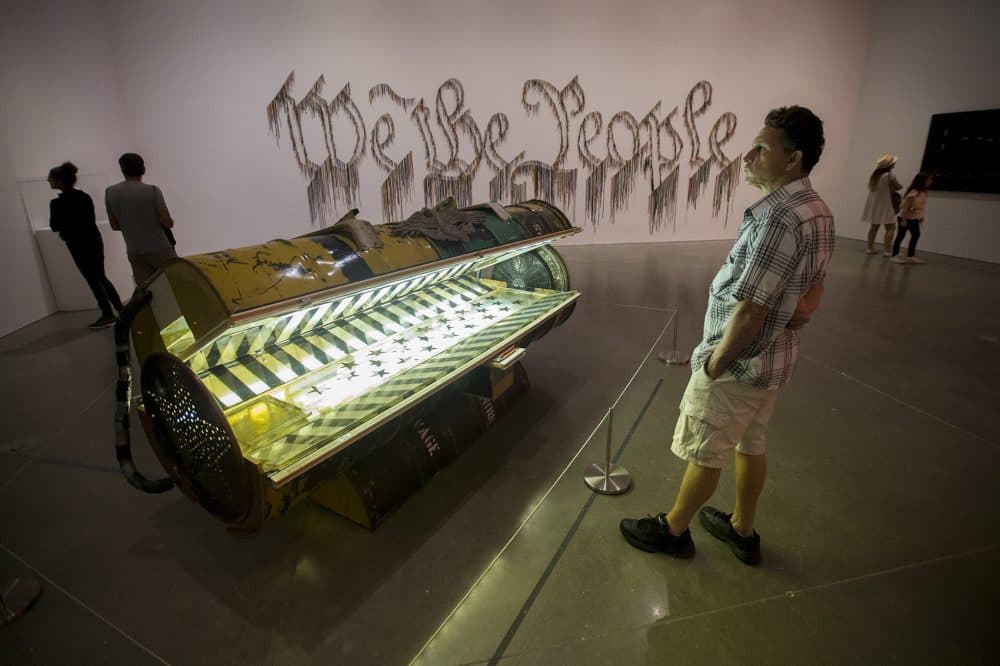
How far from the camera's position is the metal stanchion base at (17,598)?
2.22 m

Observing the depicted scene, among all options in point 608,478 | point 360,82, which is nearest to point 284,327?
point 608,478

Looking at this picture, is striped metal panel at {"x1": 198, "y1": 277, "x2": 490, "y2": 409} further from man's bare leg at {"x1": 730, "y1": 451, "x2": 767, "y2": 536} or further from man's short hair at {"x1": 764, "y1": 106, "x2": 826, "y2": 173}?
man's short hair at {"x1": 764, "y1": 106, "x2": 826, "y2": 173}

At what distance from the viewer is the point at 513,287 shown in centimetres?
446

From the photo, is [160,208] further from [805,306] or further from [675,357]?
[805,306]

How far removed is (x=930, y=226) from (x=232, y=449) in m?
12.0

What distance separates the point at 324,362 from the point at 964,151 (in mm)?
11144

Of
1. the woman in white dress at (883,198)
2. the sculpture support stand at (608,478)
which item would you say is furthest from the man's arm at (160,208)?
the woman in white dress at (883,198)

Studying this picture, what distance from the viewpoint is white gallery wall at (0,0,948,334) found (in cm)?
659

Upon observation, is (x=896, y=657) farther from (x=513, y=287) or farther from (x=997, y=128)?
(x=997, y=128)

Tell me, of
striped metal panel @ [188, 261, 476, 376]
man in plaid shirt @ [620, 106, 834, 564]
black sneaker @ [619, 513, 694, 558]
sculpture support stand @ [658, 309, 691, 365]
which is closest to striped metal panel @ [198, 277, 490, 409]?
striped metal panel @ [188, 261, 476, 376]

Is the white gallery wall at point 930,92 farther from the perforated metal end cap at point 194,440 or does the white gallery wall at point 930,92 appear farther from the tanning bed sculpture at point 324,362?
the perforated metal end cap at point 194,440

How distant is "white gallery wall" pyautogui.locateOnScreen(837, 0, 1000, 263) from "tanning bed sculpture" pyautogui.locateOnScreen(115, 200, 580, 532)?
30.7 feet

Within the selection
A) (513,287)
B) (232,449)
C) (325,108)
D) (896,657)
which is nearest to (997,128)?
(513,287)

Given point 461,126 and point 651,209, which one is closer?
point 461,126
